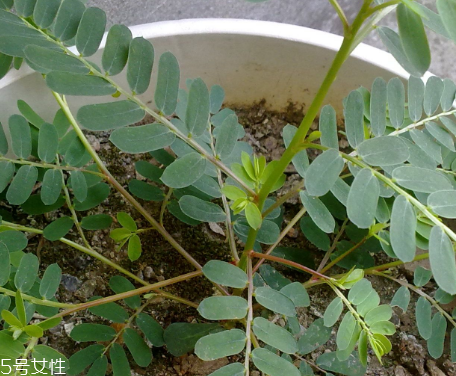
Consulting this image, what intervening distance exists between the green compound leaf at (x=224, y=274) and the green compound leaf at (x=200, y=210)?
0.34 ft

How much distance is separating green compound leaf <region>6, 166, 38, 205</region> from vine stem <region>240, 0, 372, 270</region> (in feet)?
1.27

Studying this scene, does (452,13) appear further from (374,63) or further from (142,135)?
(374,63)

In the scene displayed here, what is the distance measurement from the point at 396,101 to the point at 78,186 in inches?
22.7

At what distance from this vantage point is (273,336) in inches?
26.8

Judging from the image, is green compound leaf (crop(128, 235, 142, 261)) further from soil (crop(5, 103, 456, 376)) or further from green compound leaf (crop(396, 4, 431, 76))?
green compound leaf (crop(396, 4, 431, 76))

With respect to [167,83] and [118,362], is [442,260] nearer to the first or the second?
[167,83]

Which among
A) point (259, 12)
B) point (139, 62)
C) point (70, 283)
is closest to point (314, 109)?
point (139, 62)

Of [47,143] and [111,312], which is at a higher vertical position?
[47,143]

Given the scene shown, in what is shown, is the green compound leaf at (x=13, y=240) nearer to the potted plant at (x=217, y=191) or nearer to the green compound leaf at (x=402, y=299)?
the potted plant at (x=217, y=191)

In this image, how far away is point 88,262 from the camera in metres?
1.00

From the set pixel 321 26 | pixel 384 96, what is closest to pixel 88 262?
pixel 384 96

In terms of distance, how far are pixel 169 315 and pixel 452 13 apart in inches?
29.7

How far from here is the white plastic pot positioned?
0.93m

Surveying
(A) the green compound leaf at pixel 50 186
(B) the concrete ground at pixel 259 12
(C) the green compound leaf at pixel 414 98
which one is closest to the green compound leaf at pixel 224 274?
(A) the green compound leaf at pixel 50 186
